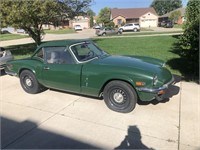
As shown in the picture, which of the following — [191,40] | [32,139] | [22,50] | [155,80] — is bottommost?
[32,139]

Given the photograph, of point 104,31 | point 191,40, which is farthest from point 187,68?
point 104,31

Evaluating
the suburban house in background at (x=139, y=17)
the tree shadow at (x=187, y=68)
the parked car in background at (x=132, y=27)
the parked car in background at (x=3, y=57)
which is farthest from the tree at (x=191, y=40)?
the suburban house in background at (x=139, y=17)

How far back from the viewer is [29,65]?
6016 mm

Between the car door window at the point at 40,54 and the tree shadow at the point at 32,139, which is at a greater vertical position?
the car door window at the point at 40,54

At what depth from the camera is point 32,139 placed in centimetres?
398

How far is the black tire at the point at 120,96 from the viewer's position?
4.64 meters

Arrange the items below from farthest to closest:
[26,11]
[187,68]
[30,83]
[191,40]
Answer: [26,11] → [187,68] → [191,40] → [30,83]

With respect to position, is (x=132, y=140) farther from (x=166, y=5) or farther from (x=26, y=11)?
(x=166, y=5)

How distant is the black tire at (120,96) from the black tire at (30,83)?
211 centimetres

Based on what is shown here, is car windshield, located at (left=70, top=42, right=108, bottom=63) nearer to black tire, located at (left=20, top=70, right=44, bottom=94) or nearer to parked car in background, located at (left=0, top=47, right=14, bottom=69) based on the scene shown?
black tire, located at (left=20, top=70, right=44, bottom=94)

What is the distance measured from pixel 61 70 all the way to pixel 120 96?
5.10ft

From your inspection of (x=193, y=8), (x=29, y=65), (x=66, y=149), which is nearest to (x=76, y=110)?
(x=66, y=149)

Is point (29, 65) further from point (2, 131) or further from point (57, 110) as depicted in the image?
point (2, 131)

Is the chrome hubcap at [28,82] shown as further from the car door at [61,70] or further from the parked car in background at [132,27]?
the parked car in background at [132,27]
